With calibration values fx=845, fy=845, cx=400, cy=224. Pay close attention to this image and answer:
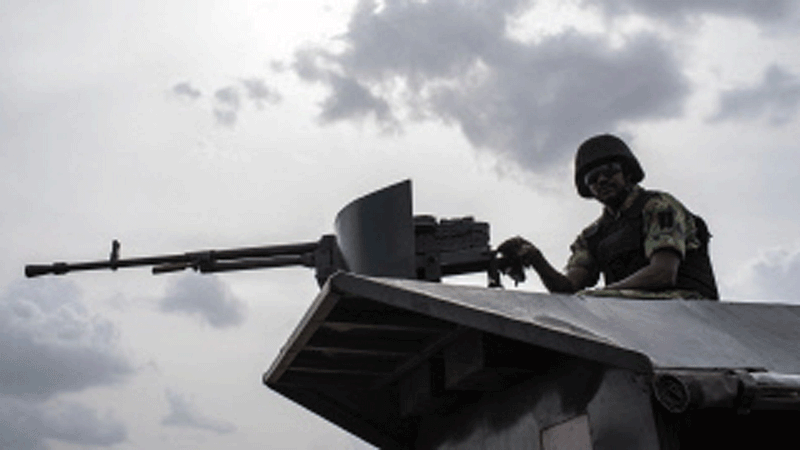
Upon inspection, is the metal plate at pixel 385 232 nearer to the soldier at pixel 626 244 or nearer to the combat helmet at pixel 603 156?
the soldier at pixel 626 244

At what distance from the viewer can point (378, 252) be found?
712cm

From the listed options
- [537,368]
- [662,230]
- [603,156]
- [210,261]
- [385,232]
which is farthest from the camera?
[210,261]

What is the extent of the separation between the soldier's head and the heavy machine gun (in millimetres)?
1011

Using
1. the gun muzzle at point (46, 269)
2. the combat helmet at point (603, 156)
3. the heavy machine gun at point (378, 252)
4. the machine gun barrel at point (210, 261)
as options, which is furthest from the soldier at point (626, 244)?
the gun muzzle at point (46, 269)

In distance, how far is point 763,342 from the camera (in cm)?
426

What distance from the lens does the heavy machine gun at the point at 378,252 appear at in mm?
7094

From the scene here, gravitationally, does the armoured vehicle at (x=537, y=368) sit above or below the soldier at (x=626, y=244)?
below

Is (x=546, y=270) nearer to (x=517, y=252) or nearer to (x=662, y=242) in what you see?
(x=517, y=252)

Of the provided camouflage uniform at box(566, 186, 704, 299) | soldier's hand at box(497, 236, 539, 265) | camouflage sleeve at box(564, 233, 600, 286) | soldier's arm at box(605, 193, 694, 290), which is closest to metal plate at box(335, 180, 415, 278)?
soldier's hand at box(497, 236, 539, 265)

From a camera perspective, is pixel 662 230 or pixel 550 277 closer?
pixel 662 230

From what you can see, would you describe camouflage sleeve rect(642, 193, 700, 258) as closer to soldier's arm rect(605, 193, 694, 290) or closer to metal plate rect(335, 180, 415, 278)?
soldier's arm rect(605, 193, 694, 290)

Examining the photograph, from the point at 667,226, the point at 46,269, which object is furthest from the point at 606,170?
the point at 46,269

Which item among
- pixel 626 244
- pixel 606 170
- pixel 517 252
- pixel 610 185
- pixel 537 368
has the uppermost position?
pixel 606 170

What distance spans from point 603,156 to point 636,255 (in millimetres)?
1137
